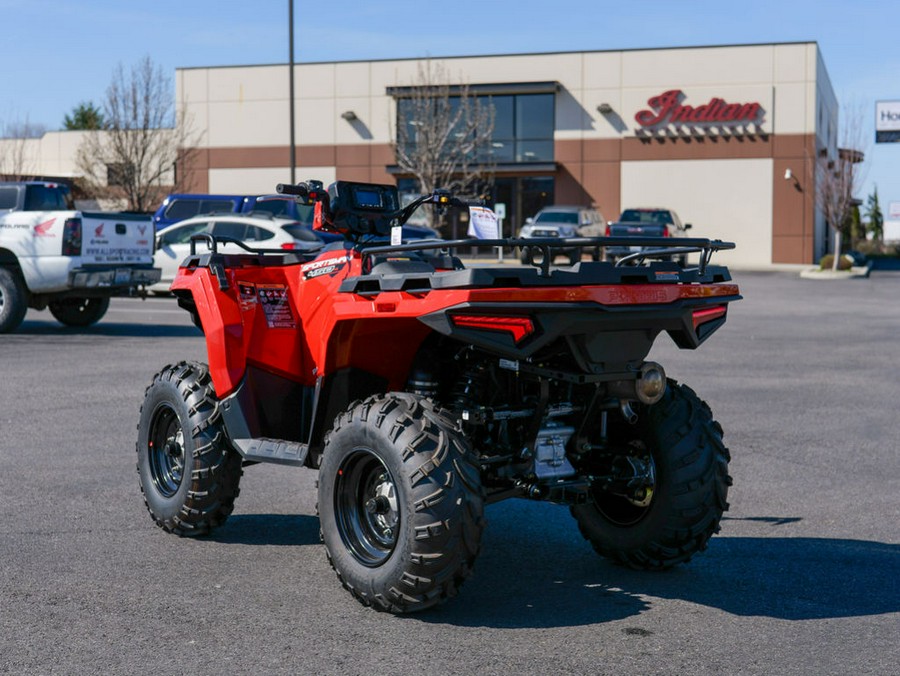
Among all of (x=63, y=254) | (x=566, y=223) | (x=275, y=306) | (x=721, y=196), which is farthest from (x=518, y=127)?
(x=275, y=306)

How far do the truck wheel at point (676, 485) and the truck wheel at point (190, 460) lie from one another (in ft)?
6.00

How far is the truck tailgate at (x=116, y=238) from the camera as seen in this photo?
16.2 m

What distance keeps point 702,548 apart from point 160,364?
9.18m

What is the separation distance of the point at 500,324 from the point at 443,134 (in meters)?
43.1

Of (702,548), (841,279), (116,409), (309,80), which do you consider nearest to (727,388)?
(116,409)

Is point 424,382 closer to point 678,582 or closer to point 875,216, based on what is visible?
point 678,582

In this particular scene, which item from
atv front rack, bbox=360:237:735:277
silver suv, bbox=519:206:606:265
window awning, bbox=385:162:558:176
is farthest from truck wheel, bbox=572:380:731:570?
window awning, bbox=385:162:558:176

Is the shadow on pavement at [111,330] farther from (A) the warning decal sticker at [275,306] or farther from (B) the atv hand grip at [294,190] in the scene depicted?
(B) the atv hand grip at [294,190]

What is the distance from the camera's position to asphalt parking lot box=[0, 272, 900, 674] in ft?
14.2

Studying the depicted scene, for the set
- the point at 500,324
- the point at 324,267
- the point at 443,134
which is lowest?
the point at 500,324

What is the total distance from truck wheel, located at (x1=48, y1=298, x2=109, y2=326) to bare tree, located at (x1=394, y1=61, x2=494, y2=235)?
95.0 feet

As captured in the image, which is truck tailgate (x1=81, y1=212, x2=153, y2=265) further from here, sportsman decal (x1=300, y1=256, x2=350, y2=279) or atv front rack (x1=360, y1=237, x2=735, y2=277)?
atv front rack (x1=360, y1=237, x2=735, y2=277)

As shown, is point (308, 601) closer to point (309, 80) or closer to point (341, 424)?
point (341, 424)

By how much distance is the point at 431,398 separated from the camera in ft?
17.2
